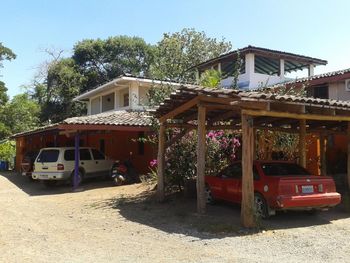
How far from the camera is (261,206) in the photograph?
10.6 metres

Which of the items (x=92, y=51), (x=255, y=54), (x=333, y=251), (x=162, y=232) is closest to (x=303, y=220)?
(x=333, y=251)

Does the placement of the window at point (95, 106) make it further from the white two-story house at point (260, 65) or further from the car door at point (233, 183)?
the car door at point (233, 183)

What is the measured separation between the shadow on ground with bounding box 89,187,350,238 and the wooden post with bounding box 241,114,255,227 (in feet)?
0.83

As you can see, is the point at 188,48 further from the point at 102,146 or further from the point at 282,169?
the point at 282,169

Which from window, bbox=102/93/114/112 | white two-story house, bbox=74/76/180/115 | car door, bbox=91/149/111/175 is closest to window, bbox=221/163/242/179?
car door, bbox=91/149/111/175

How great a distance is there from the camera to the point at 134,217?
11.7 metres

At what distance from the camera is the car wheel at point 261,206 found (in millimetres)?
10434

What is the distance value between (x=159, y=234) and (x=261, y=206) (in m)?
2.63

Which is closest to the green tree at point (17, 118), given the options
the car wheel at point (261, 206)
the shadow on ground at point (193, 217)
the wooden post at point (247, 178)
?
the shadow on ground at point (193, 217)

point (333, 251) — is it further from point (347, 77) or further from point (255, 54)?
point (255, 54)

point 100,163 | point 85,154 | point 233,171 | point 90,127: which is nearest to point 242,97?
point 233,171

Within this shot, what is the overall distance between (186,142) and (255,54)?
53.7 ft

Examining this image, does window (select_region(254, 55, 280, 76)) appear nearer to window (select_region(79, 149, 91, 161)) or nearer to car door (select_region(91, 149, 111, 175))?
car door (select_region(91, 149, 111, 175))

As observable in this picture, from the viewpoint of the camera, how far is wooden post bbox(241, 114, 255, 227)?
32.2 feet
